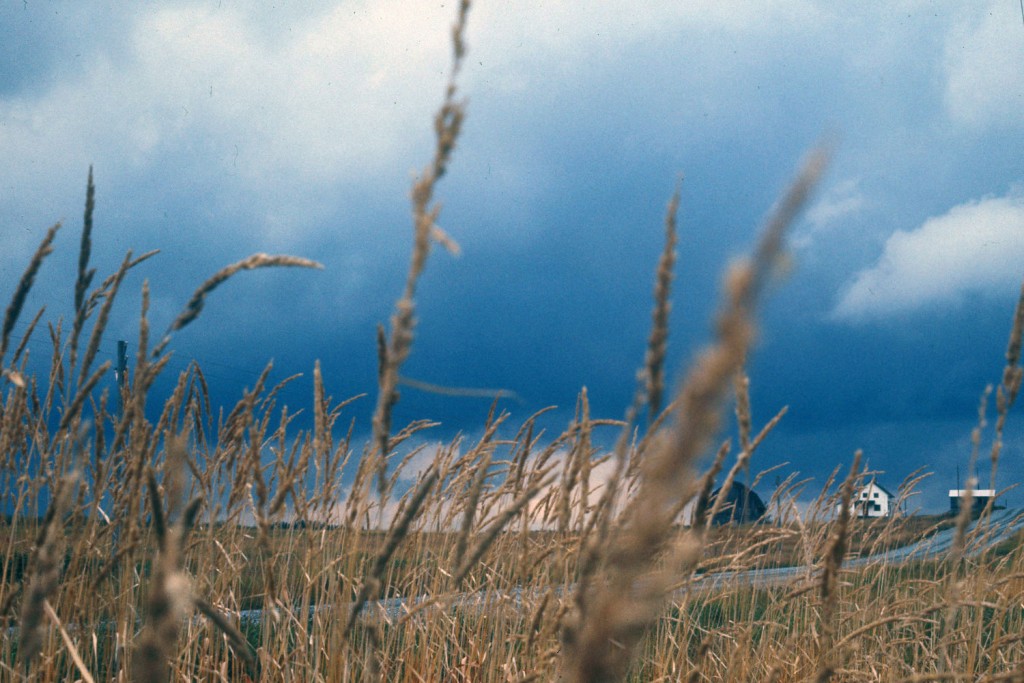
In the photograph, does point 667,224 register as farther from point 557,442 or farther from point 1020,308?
point 557,442

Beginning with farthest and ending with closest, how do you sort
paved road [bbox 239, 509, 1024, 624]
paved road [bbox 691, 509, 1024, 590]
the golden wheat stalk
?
paved road [bbox 691, 509, 1024, 590], paved road [bbox 239, 509, 1024, 624], the golden wheat stalk

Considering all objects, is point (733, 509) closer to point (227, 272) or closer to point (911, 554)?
point (911, 554)

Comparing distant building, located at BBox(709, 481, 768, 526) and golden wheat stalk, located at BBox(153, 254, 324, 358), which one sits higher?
golden wheat stalk, located at BBox(153, 254, 324, 358)

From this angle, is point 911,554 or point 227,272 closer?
point 227,272

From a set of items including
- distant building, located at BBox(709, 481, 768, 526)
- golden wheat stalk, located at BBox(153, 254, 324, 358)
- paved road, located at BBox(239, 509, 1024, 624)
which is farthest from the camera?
paved road, located at BBox(239, 509, 1024, 624)

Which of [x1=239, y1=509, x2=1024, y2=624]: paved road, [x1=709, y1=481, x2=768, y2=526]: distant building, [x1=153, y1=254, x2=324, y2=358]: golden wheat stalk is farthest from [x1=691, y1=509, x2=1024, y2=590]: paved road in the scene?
[x1=153, y1=254, x2=324, y2=358]: golden wheat stalk

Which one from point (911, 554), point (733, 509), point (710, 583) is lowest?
point (710, 583)

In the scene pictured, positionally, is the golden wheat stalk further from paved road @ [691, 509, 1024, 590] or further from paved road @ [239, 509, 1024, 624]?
paved road @ [691, 509, 1024, 590]

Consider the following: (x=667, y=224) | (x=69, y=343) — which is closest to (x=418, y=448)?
(x=69, y=343)

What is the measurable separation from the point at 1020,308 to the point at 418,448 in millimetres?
2456

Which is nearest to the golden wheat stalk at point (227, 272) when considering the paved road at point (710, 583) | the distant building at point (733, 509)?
the paved road at point (710, 583)

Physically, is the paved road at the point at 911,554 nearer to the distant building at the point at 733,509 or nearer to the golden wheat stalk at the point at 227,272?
the distant building at the point at 733,509

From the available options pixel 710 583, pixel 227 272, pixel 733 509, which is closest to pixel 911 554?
pixel 710 583

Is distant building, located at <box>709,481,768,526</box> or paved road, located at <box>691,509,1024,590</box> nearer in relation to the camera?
distant building, located at <box>709,481,768,526</box>
